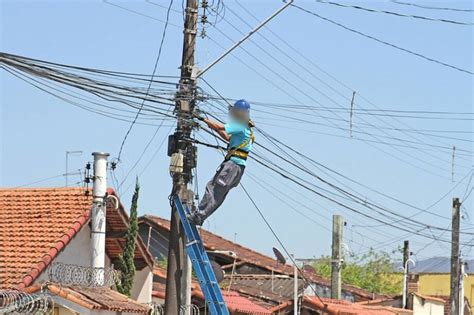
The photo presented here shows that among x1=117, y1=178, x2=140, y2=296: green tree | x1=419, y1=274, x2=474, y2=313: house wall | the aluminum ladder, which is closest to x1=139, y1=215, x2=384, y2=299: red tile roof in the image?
x1=117, y1=178, x2=140, y2=296: green tree

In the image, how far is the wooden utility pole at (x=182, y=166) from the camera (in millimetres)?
20016

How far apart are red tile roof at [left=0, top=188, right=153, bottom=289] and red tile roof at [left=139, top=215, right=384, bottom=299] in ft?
43.6

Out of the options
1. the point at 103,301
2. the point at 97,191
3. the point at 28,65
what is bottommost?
the point at 103,301

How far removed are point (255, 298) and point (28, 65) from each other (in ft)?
53.7

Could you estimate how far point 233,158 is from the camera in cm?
1738

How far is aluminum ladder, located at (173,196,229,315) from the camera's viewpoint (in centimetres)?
1836

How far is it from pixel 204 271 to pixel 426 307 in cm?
2383

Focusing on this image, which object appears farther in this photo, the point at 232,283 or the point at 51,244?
the point at 232,283

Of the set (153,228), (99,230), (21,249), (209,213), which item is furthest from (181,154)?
(153,228)

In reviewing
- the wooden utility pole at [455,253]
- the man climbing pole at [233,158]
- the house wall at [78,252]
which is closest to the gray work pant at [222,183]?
the man climbing pole at [233,158]

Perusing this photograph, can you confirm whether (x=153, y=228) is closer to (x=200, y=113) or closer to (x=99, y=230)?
(x=99, y=230)

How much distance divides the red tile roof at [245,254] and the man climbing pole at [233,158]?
22.4m

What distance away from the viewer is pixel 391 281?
2960 inches

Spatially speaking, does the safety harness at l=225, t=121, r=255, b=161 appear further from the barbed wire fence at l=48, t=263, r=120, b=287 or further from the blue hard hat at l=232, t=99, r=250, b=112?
the barbed wire fence at l=48, t=263, r=120, b=287
